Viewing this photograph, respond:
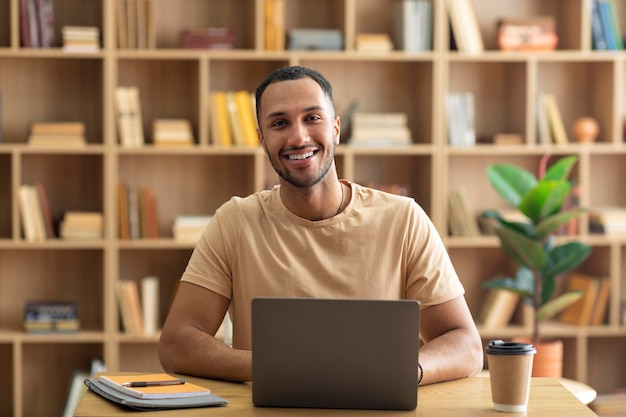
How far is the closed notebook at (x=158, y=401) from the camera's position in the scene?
1.67 meters

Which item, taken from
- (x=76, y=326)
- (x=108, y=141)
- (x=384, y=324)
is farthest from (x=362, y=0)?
(x=384, y=324)

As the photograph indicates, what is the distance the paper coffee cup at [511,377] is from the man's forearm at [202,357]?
0.48 meters

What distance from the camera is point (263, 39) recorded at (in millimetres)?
4320

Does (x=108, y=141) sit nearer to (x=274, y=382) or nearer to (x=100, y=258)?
(x=100, y=258)

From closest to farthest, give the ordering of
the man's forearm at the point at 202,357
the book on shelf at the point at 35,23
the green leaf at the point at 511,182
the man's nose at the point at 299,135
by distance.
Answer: the man's forearm at the point at 202,357 < the man's nose at the point at 299,135 < the green leaf at the point at 511,182 < the book on shelf at the point at 35,23

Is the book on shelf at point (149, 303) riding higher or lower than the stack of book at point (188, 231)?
lower

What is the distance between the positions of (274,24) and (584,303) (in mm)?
1904

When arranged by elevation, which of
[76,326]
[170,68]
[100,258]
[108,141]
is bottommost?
[76,326]

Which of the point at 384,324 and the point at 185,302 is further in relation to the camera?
the point at 185,302

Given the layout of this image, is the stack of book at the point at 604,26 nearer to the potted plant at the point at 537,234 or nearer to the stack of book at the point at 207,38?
the potted plant at the point at 537,234

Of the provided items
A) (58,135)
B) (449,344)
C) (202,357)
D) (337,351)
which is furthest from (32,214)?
(337,351)

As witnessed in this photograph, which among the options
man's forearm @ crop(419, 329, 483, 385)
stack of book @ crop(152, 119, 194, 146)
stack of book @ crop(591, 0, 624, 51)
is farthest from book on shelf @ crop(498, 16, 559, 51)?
man's forearm @ crop(419, 329, 483, 385)

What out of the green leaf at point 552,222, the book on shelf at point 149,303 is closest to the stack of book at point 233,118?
the book on shelf at point 149,303

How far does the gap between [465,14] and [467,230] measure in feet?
3.19
